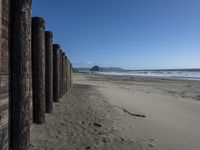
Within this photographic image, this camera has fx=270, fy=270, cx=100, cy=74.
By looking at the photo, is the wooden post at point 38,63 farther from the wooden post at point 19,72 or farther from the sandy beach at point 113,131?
the wooden post at point 19,72

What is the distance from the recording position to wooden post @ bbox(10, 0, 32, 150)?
323cm

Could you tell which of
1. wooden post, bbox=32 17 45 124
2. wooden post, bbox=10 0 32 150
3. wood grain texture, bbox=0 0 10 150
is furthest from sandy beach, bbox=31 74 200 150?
wood grain texture, bbox=0 0 10 150

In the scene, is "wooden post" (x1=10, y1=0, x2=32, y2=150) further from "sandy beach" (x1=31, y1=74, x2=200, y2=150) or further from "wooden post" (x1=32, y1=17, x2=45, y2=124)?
"wooden post" (x1=32, y1=17, x2=45, y2=124)

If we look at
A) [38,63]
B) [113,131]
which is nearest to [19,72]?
[38,63]

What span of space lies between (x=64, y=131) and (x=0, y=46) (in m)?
2.99

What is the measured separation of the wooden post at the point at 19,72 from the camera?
3.23m

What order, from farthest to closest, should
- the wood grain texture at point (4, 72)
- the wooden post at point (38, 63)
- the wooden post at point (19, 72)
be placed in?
the wooden post at point (38, 63) < the wooden post at point (19, 72) < the wood grain texture at point (4, 72)

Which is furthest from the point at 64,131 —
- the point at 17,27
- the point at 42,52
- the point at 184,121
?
the point at 184,121

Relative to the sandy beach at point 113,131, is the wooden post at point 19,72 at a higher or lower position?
higher

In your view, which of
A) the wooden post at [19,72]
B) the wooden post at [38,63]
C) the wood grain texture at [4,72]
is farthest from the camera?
the wooden post at [38,63]

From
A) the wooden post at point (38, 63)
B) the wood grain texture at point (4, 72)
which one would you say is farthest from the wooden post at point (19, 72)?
the wooden post at point (38, 63)

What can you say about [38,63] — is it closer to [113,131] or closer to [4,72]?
[4,72]

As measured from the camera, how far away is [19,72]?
3.33 meters

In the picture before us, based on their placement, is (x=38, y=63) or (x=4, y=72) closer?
(x=4, y=72)
